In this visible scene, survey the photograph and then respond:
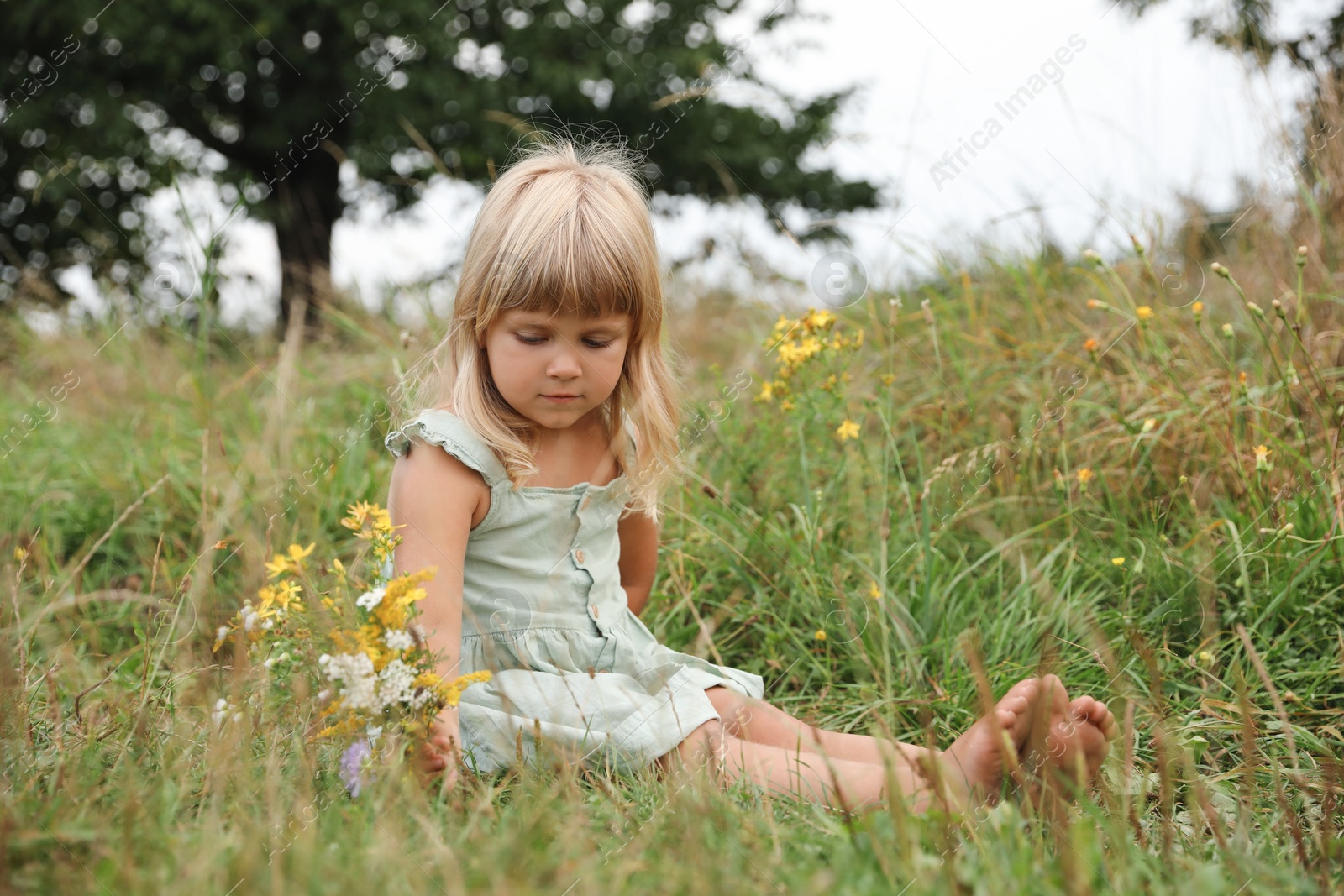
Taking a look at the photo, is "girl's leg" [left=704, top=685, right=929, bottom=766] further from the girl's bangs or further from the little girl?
the girl's bangs

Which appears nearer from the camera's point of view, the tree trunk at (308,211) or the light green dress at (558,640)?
the light green dress at (558,640)

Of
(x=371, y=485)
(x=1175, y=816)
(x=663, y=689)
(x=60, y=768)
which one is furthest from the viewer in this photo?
(x=371, y=485)

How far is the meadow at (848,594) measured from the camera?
106cm

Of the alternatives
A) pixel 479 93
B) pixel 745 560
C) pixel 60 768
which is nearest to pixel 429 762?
pixel 60 768

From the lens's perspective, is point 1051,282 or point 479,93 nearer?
point 1051,282

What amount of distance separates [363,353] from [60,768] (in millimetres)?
3234

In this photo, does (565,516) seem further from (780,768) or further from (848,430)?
(848,430)

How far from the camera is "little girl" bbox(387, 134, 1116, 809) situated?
156 centimetres

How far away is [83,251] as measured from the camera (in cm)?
917

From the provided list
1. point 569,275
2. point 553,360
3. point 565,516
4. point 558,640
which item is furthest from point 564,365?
point 558,640

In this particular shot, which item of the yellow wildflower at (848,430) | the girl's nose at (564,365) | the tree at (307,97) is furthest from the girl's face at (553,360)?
the tree at (307,97)

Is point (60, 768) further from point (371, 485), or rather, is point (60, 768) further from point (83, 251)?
point (83, 251)

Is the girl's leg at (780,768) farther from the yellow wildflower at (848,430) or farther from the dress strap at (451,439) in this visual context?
the yellow wildflower at (848,430)

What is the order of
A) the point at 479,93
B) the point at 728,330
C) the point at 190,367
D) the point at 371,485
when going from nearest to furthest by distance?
the point at 371,485 → the point at 190,367 → the point at 728,330 → the point at 479,93
